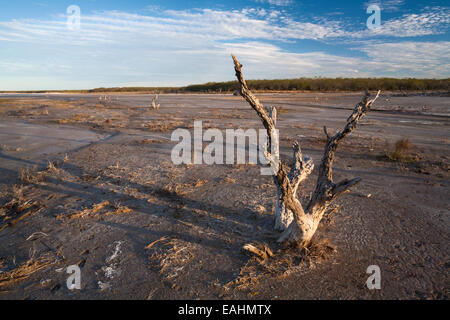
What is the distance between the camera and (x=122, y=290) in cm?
314

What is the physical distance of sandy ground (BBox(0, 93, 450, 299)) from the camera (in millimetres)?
3182

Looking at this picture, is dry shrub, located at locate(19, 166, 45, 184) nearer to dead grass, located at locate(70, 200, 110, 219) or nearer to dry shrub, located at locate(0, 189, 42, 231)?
dry shrub, located at locate(0, 189, 42, 231)

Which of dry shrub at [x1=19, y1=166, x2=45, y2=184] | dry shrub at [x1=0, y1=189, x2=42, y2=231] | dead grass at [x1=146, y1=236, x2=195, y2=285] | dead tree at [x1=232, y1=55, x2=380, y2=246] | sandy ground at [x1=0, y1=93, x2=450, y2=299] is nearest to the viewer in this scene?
dead tree at [x1=232, y1=55, x2=380, y2=246]

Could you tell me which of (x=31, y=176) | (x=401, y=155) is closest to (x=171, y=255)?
(x=31, y=176)

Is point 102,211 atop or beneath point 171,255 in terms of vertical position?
atop

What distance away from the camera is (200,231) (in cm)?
439

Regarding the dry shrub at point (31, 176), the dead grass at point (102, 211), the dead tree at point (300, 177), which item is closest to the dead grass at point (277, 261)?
the dead tree at point (300, 177)

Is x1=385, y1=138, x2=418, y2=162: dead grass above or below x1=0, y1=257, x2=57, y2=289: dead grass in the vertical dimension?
above

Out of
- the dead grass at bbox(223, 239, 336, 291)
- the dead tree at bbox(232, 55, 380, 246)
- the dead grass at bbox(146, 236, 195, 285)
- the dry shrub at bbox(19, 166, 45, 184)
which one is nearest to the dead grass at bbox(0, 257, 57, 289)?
the dead grass at bbox(146, 236, 195, 285)

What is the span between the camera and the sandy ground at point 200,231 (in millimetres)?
3182

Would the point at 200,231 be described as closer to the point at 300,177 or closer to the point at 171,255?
Answer: the point at 171,255
